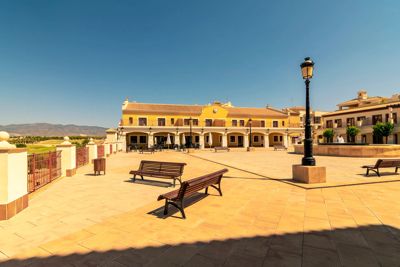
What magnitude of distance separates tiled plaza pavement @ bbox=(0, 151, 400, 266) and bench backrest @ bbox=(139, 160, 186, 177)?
150cm

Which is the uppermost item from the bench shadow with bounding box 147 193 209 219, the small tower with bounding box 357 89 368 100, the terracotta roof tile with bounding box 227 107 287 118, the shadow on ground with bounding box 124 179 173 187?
the small tower with bounding box 357 89 368 100

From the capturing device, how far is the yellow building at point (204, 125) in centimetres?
3303

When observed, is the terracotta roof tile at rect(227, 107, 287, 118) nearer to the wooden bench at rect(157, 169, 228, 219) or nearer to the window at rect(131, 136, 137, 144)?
the window at rect(131, 136, 137, 144)

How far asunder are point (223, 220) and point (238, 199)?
1546mm

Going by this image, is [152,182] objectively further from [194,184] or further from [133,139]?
[133,139]

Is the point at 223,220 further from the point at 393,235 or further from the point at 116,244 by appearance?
the point at 393,235

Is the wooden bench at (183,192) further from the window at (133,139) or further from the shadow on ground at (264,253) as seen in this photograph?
the window at (133,139)

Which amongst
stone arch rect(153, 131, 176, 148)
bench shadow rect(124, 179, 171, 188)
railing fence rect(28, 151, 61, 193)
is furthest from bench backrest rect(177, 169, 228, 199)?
stone arch rect(153, 131, 176, 148)

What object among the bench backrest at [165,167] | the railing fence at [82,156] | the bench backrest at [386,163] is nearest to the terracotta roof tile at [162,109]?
the railing fence at [82,156]

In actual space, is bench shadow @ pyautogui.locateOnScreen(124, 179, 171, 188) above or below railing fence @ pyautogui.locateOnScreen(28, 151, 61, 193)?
below

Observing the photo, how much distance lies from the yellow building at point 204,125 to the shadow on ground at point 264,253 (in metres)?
27.0

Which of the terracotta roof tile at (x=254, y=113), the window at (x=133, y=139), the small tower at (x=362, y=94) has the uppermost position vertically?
the small tower at (x=362, y=94)

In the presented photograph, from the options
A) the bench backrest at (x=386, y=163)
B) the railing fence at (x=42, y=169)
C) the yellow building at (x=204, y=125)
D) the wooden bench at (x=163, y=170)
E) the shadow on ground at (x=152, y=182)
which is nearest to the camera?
the railing fence at (x=42, y=169)

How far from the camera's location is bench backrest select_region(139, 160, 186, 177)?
288 inches
